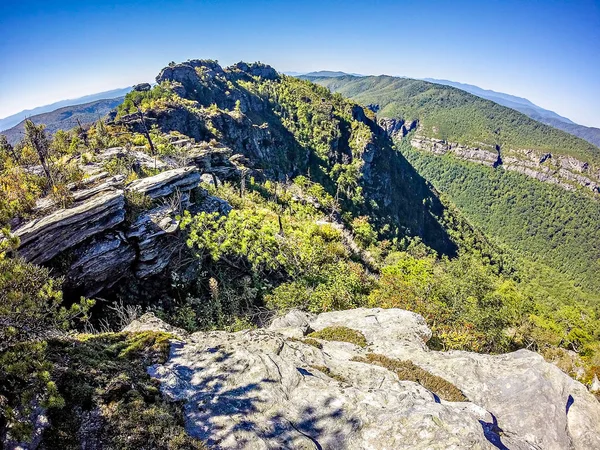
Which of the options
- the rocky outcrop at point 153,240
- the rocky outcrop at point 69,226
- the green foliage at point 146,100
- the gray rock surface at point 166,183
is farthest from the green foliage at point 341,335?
the green foliage at point 146,100

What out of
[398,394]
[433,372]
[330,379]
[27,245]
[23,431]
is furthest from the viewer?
[27,245]

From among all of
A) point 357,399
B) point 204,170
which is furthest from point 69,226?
point 204,170

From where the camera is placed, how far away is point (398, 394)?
757cm

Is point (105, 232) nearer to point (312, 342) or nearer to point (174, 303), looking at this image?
point (174, 303)

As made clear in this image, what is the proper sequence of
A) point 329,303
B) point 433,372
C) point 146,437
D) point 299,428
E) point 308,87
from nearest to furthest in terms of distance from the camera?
point 146,437
point 299,428
point 433,372
point 329,303
point 308,87

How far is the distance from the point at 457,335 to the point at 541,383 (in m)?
6.61

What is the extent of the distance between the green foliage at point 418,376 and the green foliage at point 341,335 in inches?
68.0

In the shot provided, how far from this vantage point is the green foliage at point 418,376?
354 inches

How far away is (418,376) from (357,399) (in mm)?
3268

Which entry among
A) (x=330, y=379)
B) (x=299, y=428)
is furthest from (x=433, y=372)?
(x=299, y=428)

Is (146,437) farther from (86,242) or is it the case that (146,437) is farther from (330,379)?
(86,242)

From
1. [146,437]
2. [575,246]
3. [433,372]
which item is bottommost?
[575,246]

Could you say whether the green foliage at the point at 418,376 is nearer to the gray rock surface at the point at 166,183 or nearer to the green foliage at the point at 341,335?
the green foliage at the point at 341,335

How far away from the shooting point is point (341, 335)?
43.5 feet
